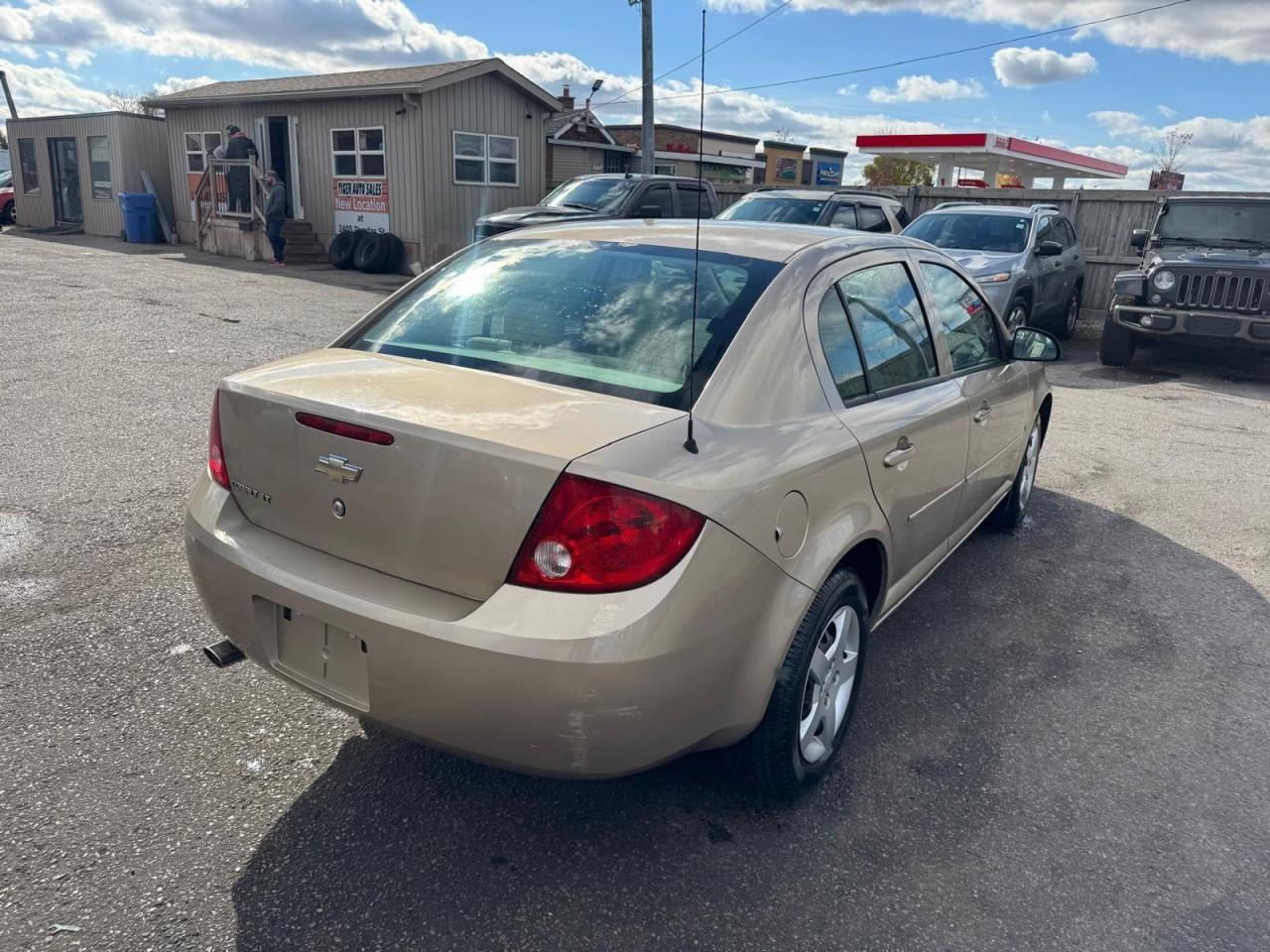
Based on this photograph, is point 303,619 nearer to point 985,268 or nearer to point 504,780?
point 504,780

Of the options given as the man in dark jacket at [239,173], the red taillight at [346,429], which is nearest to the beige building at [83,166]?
the man in dark jacket at [239,173]

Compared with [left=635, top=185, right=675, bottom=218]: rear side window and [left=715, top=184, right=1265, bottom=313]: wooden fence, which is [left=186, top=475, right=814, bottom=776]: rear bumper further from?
[left=715, top=184, right=1265, bottom=313]: wooden fence

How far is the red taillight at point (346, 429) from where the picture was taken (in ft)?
7.47

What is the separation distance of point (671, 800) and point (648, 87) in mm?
17210

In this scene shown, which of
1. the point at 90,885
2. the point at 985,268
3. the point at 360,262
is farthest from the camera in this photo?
the point at 360,262

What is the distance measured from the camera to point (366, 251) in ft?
62.8

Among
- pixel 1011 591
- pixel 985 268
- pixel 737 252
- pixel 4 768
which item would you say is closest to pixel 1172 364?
pixel 985 268

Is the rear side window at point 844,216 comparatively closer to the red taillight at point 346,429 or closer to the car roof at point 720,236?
the car roof at point 720,236

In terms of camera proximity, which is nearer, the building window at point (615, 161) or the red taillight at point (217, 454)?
the red taillight at point (217, 454)

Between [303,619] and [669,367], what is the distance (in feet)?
3.85

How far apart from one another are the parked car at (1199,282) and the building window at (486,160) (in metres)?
13.7

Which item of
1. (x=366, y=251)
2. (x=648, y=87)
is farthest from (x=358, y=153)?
(x=648, y=87)

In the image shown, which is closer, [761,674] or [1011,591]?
[761,674]

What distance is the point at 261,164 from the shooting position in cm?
2148
